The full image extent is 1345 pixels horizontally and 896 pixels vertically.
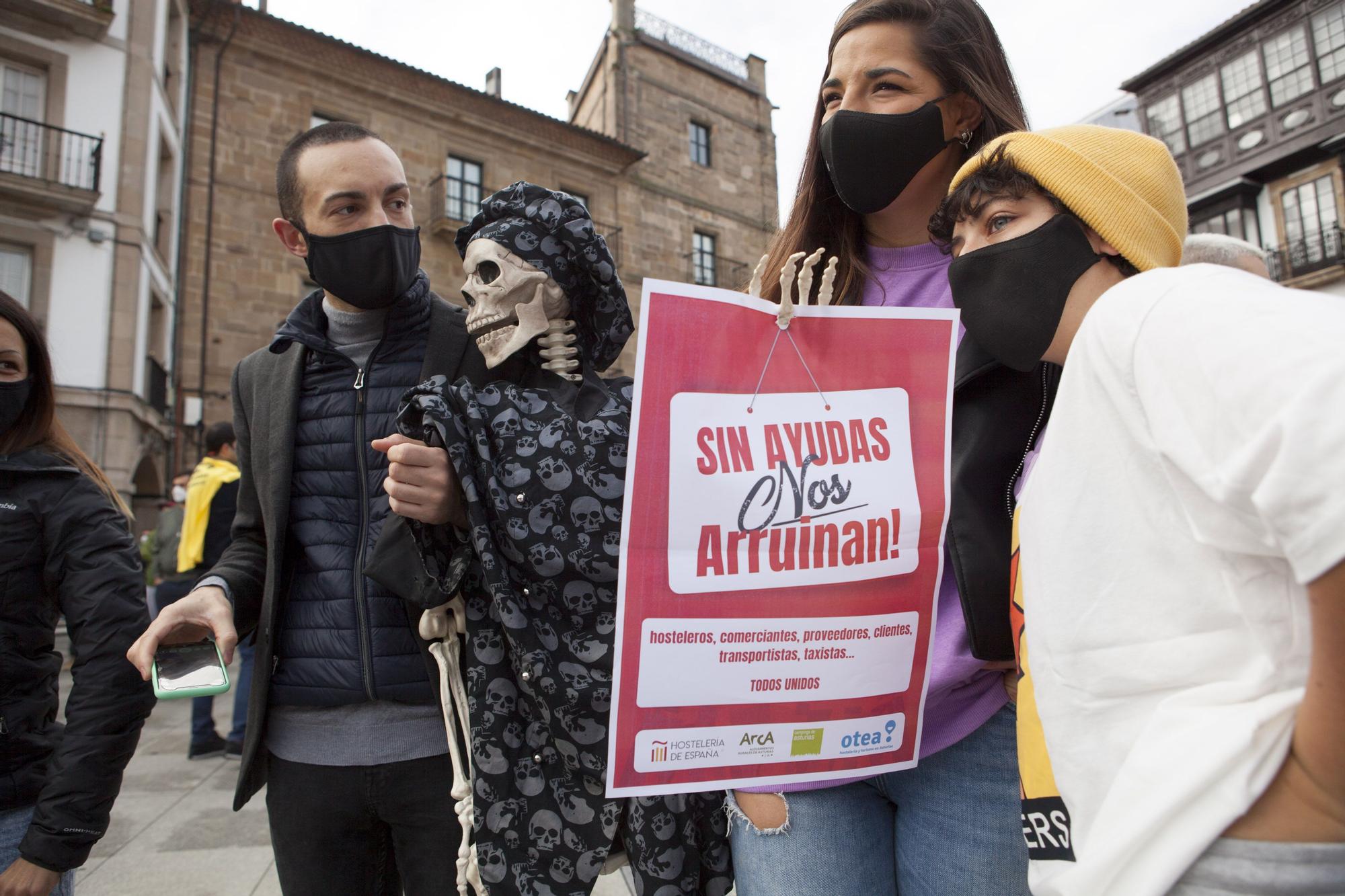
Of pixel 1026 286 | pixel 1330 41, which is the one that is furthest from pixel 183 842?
pixel 1330 41

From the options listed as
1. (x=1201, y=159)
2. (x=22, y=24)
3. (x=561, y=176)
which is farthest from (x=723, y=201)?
(x=22, y=24)

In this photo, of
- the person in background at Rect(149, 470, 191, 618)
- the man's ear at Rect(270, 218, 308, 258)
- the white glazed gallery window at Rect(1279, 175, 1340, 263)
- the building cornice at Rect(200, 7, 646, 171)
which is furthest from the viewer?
the white glazed gallery window at Rect(1279, 175, 1340, 263)

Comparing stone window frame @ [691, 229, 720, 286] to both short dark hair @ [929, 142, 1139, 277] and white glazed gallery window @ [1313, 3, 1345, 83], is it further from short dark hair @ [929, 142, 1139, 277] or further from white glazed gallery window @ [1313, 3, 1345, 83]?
short dark hair @ [929, 142, 1139, 277]

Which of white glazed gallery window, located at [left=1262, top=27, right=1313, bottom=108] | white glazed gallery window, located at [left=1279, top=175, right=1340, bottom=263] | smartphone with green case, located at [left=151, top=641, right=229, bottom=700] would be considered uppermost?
white glazed gallery window, located at [left=1262, top=27, right=1313, bottom=108]

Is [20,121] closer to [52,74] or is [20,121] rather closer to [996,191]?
[52,74]

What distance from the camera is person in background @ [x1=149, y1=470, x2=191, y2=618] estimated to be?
6062 mm

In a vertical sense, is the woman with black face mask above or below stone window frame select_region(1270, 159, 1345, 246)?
below

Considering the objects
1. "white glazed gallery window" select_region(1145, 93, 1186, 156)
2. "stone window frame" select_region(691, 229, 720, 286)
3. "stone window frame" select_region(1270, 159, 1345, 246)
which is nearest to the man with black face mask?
"stone window frame" select_region(691, 229, 720, 286)

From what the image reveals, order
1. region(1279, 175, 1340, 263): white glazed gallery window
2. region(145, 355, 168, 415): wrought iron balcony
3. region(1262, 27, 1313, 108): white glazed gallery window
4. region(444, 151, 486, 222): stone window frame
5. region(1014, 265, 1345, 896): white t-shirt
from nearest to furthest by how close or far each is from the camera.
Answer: region(1014, 265, 1345, 896): white t-shirt, region(145, 355, 168, 415): wrought iron balcony, region(444, 151, 486, 222): stone window frame, region(1279, 175, 1340, 263): white glazed gallery window, region(1262, 27, 1313, 108): white glazed gallery window

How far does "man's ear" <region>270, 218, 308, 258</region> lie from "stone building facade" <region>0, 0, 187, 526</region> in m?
12.1

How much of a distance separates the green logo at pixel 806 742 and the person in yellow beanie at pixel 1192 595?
0.33 m

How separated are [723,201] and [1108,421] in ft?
69.4

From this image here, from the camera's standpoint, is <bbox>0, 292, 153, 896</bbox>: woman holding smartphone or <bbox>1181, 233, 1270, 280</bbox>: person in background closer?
<bbox>0, 292, 153, 896</bbox>: woman holding smartphone

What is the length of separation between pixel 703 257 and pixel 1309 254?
1292 centimetres
